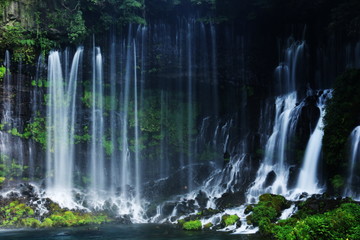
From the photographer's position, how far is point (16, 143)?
1105 inches

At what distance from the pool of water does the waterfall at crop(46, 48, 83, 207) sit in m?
8.20

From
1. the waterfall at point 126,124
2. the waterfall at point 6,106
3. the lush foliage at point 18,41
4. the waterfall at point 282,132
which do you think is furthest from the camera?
the waterfall at point 126,124

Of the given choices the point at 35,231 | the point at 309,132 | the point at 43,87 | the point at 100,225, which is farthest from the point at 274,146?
the point at 43,87

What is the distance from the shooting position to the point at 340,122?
1936 centimetres

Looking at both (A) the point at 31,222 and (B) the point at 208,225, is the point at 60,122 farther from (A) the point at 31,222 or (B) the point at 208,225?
(B) the point at 208,225

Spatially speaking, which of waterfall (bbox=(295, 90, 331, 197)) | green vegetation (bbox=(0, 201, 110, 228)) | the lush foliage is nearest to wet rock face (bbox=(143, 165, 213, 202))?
green vegetation (bbox=(0, 201, 110, 228))

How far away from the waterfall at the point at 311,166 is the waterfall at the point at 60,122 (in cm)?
1702

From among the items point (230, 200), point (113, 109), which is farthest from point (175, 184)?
point (113, 109)

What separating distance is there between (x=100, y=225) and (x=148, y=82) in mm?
13544

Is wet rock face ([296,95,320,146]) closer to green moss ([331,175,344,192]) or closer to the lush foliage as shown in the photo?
green moss ([331,175,344,192])

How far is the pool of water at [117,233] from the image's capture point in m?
16.8

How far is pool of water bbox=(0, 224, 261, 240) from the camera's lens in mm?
16791

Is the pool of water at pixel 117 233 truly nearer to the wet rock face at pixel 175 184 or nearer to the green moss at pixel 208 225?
the green moss at pixel 208 225

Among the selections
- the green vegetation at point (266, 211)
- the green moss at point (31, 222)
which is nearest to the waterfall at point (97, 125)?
the green moss at point (31, 222)
